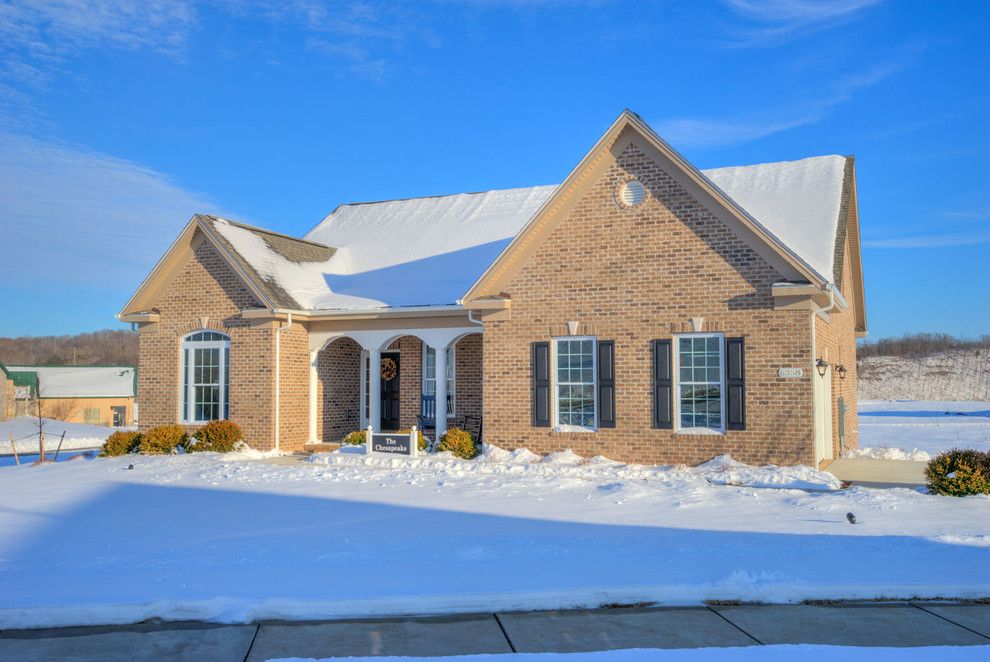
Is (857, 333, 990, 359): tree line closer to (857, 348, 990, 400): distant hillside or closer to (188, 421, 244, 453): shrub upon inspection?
(857, 348, 990, 400): distant hillside

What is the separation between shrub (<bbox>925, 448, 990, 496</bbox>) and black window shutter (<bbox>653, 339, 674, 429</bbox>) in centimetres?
438

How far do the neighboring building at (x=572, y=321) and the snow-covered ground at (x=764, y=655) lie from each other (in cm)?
898

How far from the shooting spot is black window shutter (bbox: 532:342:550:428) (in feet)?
54.6

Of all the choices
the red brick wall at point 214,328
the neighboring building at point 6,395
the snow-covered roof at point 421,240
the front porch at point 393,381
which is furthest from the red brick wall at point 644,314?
the neighboring building at point 6,395

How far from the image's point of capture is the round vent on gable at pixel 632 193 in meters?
16.1

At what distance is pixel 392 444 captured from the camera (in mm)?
17250

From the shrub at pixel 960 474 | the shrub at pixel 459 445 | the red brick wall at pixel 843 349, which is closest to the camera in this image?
the shrub at pixel 960 474

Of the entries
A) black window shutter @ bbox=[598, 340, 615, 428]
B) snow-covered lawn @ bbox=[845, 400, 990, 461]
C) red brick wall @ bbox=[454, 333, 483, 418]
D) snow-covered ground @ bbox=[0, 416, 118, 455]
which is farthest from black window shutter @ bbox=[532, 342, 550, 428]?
snow-covered ground @ bbox=[0, 416, 118, 455]

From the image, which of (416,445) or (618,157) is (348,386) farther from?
(618,157)

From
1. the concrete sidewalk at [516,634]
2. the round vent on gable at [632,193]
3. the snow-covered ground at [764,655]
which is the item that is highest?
the round vent on gable at [632,193]

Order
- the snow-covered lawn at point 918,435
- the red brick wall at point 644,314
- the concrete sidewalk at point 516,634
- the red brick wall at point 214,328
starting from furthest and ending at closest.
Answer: the red brick wall at point 214,328 < the snow-covered lawn at point 918,435 < the red brick wall at point 644,314 < the concrete sidewalk at point 516,634

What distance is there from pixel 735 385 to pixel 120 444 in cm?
1313

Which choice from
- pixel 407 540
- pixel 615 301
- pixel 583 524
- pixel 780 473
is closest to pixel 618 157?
pixel 615 301

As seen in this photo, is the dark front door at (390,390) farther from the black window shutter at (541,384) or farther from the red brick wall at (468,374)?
the black window shutter at (541,384)
